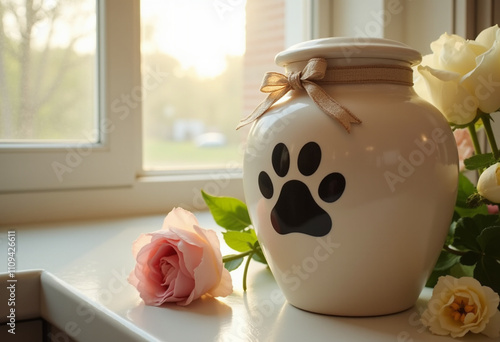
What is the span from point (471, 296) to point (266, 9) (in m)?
1.14

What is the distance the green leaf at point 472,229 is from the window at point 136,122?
71 cm

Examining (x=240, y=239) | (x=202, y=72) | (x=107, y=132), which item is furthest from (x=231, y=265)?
(x=202, y=72)

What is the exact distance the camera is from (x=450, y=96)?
60 cm

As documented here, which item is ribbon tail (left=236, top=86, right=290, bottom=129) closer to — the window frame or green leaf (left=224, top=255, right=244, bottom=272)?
green leaf (left=224, top=255, right=244, bottom=272)

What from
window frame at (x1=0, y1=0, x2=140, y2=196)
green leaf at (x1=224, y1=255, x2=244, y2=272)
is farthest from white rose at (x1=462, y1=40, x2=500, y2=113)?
window frame at (x1=0, y1=0, x2=140, y2=196)

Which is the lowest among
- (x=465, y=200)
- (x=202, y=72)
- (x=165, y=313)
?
(x=165, y=313)

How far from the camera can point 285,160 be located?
→ 0.52 meters

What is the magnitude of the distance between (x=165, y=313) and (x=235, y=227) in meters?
0.16

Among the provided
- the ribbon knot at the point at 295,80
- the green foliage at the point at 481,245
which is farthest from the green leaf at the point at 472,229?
the ribbon knot at the point at 295,80

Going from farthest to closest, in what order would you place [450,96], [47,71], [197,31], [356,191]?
[197,31], [47,71], [450,96], [356,191]

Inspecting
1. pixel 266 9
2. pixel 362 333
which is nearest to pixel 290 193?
pixel 362 333

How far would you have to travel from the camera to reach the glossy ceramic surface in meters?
0.50

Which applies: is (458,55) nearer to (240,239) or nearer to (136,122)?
(240,239)

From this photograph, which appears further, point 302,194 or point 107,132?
point 107,132
